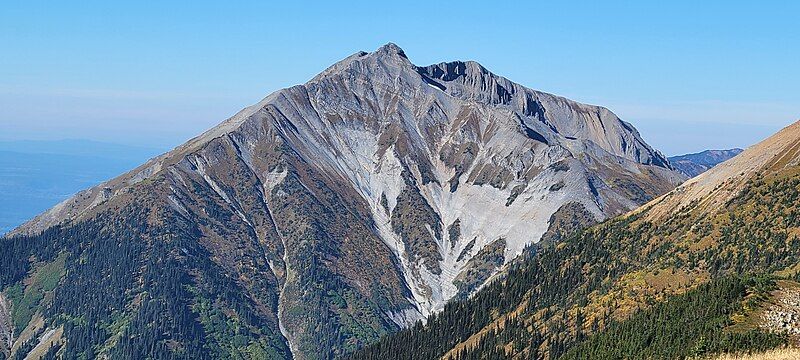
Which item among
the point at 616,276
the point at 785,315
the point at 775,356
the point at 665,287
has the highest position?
the point at 616,276

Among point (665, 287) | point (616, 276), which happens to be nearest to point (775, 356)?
point (665, 287)

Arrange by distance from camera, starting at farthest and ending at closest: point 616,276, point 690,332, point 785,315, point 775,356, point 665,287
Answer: point 616,276 < point 665,287 < point 690,332 < point 785,315 < point 775,356

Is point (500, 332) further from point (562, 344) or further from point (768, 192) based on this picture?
point (768, 192)

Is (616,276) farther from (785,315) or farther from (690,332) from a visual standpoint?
(785,315)

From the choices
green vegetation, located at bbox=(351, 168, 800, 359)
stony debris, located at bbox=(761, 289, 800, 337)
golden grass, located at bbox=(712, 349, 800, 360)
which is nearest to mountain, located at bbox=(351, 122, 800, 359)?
stony debris, located at bbox=(761, 289, 800, 337)

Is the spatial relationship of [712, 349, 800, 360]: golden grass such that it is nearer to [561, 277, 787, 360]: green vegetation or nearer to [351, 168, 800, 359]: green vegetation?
[561, 277, 787, 360]: green vegetation

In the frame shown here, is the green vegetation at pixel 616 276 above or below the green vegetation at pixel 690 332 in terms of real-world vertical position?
above

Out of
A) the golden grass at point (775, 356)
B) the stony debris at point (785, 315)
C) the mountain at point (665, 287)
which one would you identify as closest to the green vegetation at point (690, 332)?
the mountain at point (665, 287)

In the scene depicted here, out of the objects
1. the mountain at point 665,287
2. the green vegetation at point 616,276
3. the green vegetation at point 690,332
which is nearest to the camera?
the green vegetation at point 690,332

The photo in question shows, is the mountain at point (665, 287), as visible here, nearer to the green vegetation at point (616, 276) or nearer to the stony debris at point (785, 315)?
the stony debris at point (785, 315)
